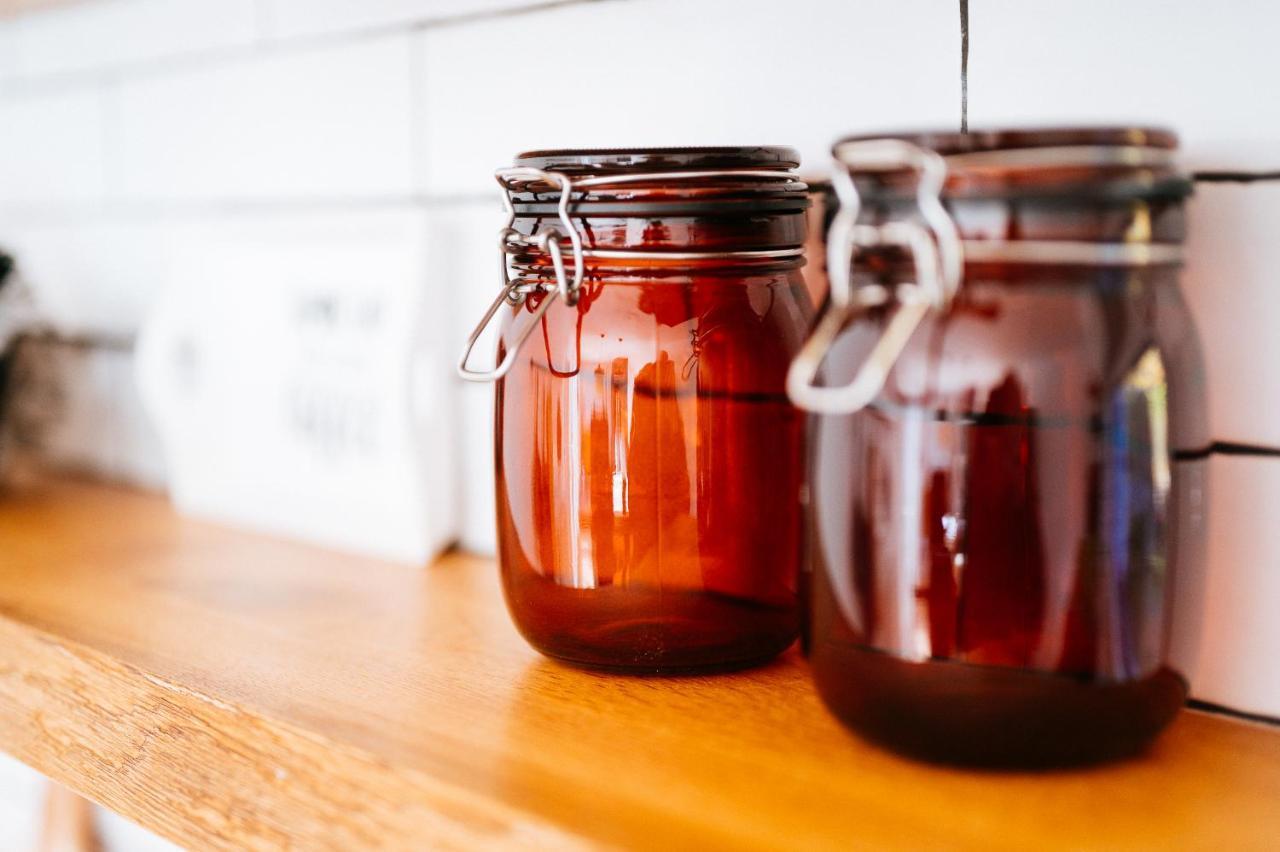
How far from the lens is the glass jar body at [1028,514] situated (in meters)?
0.40

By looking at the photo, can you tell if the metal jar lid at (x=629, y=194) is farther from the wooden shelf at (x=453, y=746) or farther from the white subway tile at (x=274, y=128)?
the white subway tile at (x=274, y=128)

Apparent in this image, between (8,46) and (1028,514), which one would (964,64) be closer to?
(1028,514)

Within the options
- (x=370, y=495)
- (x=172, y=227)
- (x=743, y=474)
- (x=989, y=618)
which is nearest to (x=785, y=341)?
(x=743, y=474)

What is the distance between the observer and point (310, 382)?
32.2 inches

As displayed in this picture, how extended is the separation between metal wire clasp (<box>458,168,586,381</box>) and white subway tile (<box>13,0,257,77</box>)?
1.53 ft

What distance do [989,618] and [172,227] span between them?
80 cm

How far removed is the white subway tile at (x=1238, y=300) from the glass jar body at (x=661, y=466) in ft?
→ 0.55

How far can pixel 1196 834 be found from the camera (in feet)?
1.32

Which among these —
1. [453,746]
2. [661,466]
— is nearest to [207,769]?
[453,746]

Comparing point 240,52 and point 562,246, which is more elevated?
point 240,52

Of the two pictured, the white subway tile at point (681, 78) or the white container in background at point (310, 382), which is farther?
the white container in background at point (310, 382)

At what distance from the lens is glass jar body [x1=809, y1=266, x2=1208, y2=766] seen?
400 mm

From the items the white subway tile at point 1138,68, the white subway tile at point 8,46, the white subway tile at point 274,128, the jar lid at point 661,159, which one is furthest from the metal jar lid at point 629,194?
the white subway tile at point 8,46

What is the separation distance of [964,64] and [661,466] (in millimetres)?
229
